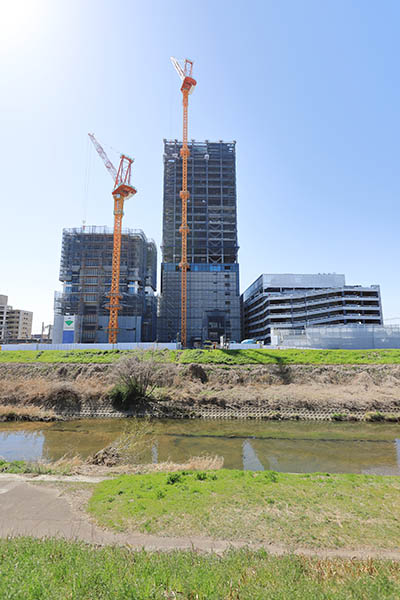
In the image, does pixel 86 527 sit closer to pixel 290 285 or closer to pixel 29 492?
pixel 29 492

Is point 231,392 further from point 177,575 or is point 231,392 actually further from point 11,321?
point 11,321

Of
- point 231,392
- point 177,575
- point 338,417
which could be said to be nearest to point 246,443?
point 231,392

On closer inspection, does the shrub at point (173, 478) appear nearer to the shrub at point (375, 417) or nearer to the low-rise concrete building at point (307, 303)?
the shrub at point (375, 417)

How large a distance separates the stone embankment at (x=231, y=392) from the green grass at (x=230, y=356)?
2111 mm

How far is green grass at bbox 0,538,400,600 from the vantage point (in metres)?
5.00

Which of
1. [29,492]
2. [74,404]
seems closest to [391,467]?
[29,492]

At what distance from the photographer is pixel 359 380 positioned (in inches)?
1506

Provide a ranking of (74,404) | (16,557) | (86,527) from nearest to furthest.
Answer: (16,557) → (86,527) → (74,404)

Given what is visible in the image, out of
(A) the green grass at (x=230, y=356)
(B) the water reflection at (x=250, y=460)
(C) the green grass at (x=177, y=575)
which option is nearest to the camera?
(C) the green grass at (x=177, y=575)

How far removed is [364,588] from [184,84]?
388ft

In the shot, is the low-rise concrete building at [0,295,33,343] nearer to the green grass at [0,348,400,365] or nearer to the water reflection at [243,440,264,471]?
the green grass at [0,348,400,365]

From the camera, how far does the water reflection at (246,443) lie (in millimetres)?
20188

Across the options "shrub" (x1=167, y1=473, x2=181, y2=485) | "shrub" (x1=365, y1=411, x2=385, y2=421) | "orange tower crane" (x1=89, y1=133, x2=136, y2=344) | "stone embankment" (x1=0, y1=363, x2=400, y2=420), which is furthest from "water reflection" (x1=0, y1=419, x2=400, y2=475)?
"orange tower crane" (x1=89, y1=133, x2=136, y2=344)

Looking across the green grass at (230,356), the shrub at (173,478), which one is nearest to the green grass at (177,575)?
the shrub at (173,478)
